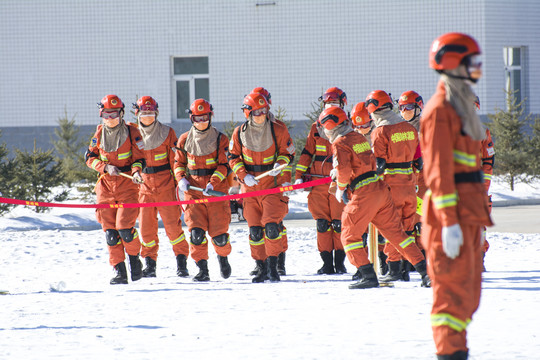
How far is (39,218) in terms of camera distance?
51.5 feet

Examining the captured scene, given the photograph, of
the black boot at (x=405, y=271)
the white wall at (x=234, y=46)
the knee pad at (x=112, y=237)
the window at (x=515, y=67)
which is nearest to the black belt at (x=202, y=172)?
the knee pad at (x=112, y=237)

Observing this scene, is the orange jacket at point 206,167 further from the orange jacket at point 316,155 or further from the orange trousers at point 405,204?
the orange trousers at point 405,204

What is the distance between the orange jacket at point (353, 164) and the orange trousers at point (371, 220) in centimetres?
7

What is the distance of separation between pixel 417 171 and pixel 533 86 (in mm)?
16099

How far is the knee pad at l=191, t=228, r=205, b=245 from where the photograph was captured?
889cm

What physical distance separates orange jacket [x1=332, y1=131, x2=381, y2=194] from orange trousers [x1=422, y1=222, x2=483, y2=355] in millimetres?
→ 3095

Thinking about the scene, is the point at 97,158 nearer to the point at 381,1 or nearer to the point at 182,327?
the point at 182,327

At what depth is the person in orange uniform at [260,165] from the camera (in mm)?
8625

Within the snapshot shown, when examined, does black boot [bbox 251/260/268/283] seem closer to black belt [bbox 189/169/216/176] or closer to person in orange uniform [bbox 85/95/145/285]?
black belt [bbox 189/169/216/176]

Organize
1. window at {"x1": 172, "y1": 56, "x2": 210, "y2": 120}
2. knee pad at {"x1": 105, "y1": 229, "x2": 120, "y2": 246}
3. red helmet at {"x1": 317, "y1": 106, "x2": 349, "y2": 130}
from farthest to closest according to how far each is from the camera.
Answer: window at {"x1": 172, "y1": 56, "x2": 210, "y2": 120} < knee pad at {"x1": 105, "y1": 229, "x2": 120, "y2": 246} < red helmet at {"x1": 317, "y1": 106, "x2": 349, "y2": 130}

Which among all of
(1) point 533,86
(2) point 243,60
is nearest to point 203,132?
(2) point 243,60

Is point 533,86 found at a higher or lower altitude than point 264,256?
higher

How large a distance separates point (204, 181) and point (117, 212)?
1.07 metres

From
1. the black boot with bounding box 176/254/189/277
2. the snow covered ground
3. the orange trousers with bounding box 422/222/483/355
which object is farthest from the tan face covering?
the black boot with bounding box 176/254/189/277
